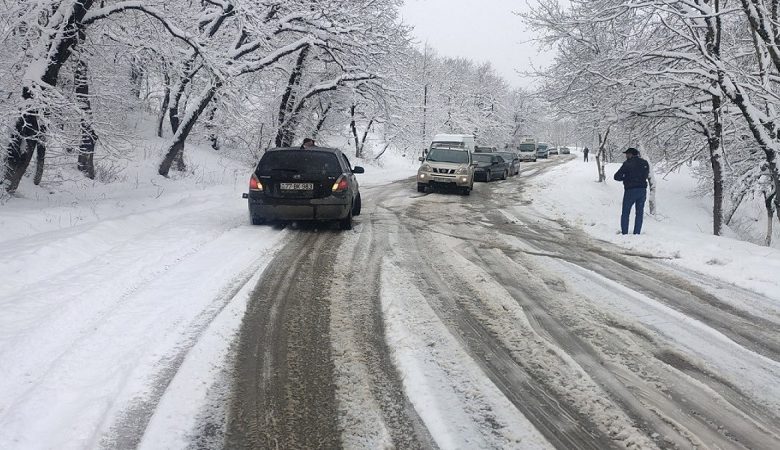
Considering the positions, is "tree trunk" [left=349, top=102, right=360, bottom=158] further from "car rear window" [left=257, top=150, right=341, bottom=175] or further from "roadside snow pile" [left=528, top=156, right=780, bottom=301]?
"car rear window" [left=257, top=150, right=341, bottom=175]

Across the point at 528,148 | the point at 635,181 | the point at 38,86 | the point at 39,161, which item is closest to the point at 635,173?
the point at 635,181

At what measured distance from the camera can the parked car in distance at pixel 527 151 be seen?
52.3m

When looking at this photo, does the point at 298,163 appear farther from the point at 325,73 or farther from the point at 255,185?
the point at 325,73

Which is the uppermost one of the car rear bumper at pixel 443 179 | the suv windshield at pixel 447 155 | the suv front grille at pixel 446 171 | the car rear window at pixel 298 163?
the suv windshield at pixel 447 155

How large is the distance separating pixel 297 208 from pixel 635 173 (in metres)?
6.75

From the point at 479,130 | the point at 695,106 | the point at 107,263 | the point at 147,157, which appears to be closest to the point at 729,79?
the point at 695,106

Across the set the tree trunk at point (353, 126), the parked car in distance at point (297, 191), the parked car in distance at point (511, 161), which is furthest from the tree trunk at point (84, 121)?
the parked car in distance at point (511, 161)

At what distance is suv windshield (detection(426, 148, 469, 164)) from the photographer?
18.7 m

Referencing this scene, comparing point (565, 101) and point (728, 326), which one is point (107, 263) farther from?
point (565, 101)

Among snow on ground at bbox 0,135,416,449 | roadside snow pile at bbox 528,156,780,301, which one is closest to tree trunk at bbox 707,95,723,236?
roadside snow pile at bbox 528,156,780,301

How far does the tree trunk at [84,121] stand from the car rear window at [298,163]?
336cm

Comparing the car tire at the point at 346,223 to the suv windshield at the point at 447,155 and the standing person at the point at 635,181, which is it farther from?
the suv windshield at the point at 447,155

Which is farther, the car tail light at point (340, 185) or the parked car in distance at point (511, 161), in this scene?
the parked car in distance at point (511, 161)

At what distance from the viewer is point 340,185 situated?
8992mm
